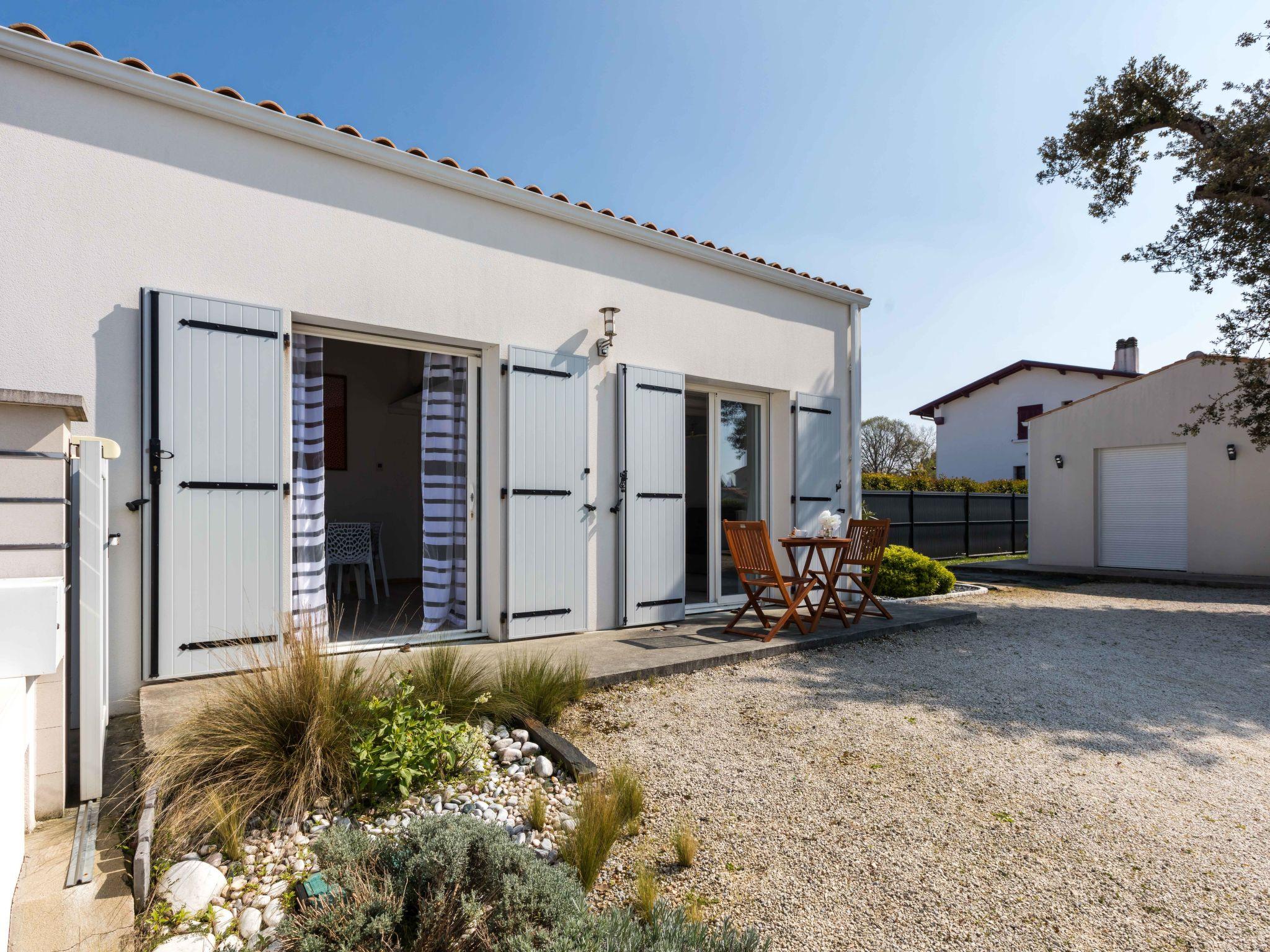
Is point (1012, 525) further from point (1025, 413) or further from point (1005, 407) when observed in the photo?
point (1005, 407)

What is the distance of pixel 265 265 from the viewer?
3.82 metres

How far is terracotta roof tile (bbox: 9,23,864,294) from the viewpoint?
3.26 meters

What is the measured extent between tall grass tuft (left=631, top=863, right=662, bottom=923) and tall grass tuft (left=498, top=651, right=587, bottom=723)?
1320mm

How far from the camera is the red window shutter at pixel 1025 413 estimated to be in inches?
750

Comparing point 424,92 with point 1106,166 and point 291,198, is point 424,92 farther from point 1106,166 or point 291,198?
point 1106,166

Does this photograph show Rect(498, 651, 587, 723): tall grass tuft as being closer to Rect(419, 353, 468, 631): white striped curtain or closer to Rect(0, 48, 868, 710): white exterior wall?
Rect(0, 48, 868, 710): white exterior wall

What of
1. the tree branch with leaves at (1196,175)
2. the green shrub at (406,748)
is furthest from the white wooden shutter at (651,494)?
the tree branch with leaves at (1196,175)

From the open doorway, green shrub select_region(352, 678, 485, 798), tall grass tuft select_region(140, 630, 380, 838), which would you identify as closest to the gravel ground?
green shrub select_region(352, 678, 485, 798)

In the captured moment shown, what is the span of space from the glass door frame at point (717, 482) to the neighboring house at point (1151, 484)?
7111mm

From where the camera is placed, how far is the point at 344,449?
25.3 feet

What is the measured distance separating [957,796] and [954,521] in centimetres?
1133

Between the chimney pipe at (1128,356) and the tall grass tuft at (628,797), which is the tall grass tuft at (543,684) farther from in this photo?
the chimney pipe at (1128,356)

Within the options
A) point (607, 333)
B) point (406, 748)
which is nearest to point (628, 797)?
point (406, 748)

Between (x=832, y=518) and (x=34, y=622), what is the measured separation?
4586 millimetres
